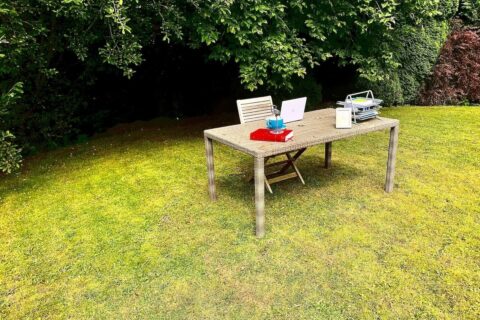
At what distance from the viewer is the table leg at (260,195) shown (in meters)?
3.37

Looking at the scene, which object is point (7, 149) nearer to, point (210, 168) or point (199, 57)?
point (210, 168)

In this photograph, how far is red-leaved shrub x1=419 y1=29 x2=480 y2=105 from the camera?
10.1 meters

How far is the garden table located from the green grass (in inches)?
14.6

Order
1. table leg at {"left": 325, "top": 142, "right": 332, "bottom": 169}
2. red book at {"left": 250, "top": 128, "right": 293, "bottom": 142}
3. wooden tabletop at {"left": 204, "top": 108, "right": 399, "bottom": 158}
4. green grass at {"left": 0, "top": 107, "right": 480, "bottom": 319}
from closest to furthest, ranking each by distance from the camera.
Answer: green grass at {"left": 0, "top": 107, "right": 480, "bottom": 319} → wooden tabletop at {"left": 204, "top": 108, "right": 399, "bottom": 158} → red book at {"left": 250, "top": 128, "right": 293, "bottom": 142} → table leg at {"left": 325, "top": 142, "right": 332, "bottom": 169}

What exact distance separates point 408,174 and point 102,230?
12.8 feet

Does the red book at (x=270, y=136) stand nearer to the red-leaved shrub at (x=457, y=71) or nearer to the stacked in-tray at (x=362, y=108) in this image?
the stacked in-tray at (x=362, y=108)

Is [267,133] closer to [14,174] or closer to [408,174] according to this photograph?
[408,174]

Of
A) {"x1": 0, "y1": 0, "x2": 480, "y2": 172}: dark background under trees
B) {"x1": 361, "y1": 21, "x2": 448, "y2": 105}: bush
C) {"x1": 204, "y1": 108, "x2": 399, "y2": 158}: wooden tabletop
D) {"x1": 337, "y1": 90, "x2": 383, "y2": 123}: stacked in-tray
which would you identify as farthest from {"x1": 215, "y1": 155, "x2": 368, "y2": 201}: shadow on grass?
{"x1": 361, "y1": 21, "x2": 448, "y2": 105}: bush

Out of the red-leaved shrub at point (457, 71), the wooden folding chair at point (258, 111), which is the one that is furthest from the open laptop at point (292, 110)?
the red-leaved shrub at point (457, 71)

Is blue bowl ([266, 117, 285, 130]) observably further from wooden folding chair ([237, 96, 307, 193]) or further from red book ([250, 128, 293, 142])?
wooden folding chair ([237, 96, 307, 193])

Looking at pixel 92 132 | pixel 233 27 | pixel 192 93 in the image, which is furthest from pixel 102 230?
pixel 192 93

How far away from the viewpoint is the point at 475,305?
106 inches

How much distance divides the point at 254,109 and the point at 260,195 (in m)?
1.55

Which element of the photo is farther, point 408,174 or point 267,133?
point 408,174
